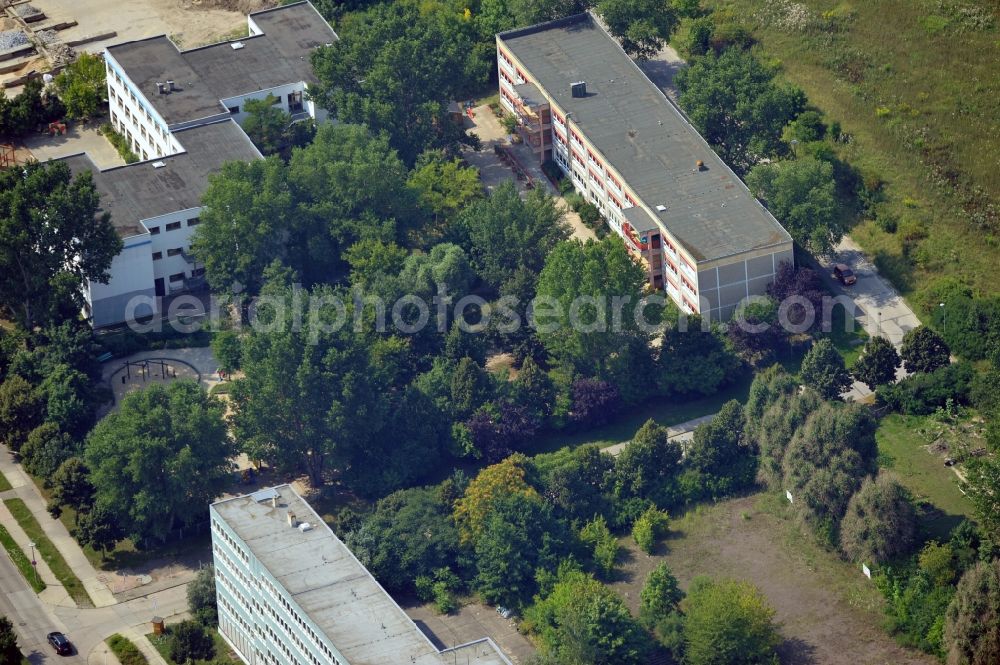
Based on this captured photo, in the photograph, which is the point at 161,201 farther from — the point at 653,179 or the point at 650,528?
the point at 650,528

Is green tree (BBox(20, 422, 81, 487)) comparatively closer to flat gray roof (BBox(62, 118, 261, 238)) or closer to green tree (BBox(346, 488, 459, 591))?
flat gray roof (BBox(62, 118, 261, 238))

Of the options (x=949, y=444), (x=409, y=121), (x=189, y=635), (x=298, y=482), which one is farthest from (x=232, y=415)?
(x=949, y=444)

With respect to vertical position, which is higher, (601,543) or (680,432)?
(680,432)

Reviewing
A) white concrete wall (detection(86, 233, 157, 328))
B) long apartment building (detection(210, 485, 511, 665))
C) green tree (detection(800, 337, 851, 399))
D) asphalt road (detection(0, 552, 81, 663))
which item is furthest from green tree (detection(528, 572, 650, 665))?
white concrete wall (detection(86, 233, 157, 328))

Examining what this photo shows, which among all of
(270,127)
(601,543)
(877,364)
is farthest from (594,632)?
(270,127)

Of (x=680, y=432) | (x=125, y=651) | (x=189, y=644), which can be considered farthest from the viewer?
(x=680, y=432)

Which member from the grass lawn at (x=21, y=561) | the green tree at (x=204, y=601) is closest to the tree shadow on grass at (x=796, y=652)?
the green tree at (x=204, y=601)

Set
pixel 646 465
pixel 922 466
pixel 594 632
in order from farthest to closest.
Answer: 1. pixel 922 466
2. pixel 646 465
3. pixel 594 632
